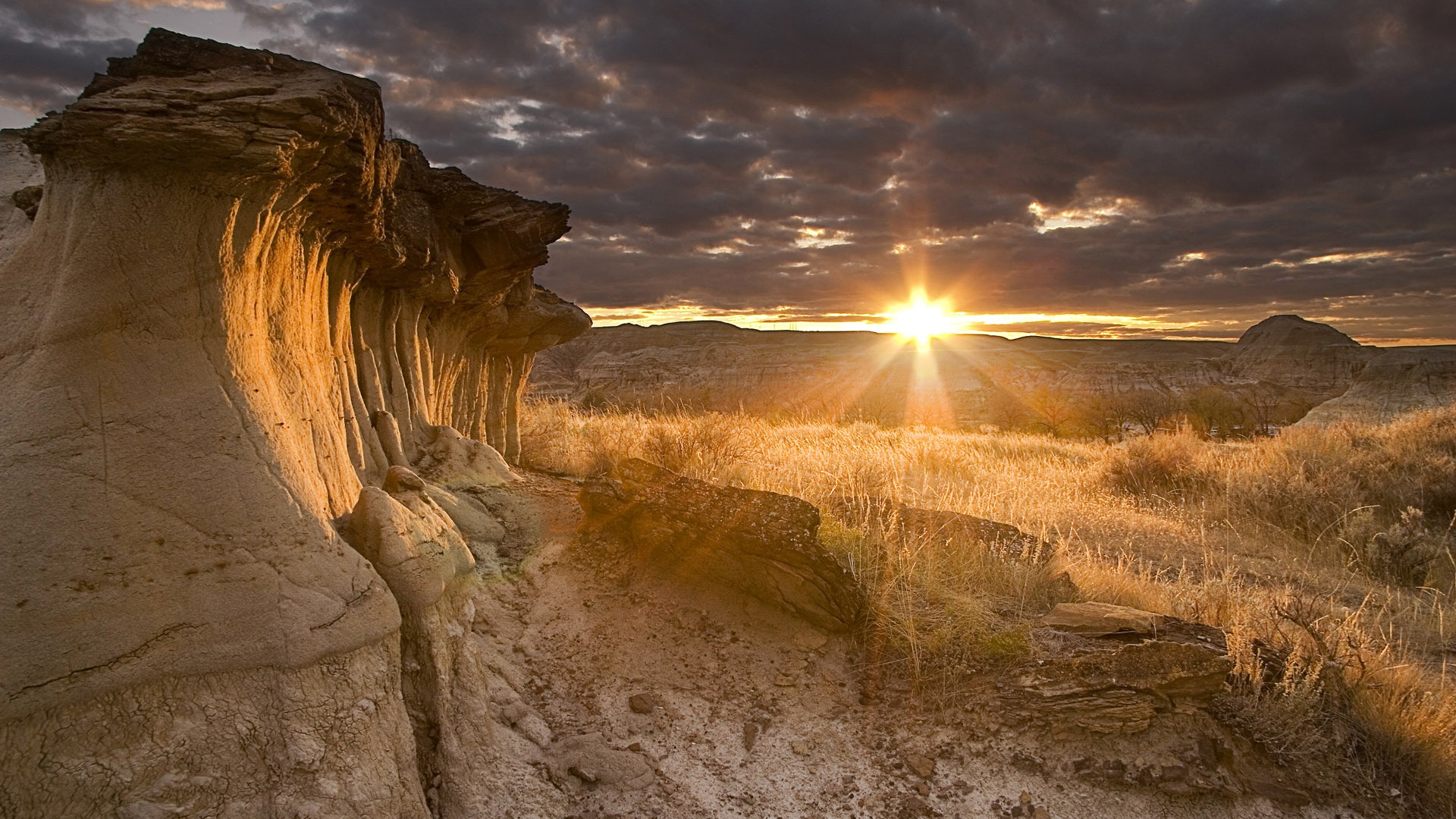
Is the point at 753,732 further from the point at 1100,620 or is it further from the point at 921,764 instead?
the point at 1100,620

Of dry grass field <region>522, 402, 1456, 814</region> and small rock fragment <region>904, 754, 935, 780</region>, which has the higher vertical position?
dry grass field <region>522, 402, 1456, 814</region>

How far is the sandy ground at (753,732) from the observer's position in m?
4.02

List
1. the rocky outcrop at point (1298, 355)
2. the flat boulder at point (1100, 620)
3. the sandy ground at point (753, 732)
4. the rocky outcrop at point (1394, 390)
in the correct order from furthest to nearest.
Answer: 1. the rocky outcrop at point (1298, 355)
2. the rocky outcrop at point (1394, 390)
3. the flat boulder at point (1100, 620)
4. the sandy ground at point (753, 732)

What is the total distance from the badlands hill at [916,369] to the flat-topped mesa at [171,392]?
2415 centimetres

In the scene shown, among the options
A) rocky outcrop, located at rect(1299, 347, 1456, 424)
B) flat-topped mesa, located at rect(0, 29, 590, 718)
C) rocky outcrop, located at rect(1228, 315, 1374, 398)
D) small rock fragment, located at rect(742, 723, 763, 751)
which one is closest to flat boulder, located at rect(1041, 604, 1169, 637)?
small rock fragment, located at rect(742, 723, 763, 751)

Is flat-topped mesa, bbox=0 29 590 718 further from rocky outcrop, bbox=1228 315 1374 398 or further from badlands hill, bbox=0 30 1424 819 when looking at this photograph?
rocky outcrop, bbox=1228 315 1374 398

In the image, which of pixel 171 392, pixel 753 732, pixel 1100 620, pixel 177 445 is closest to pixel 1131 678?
pixel 1100 620

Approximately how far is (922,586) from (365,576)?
3880 millimetres

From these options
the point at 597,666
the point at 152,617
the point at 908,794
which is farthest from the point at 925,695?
the point at 152,617

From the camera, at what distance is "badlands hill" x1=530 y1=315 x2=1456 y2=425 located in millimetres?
41812

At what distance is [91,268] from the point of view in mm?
3109

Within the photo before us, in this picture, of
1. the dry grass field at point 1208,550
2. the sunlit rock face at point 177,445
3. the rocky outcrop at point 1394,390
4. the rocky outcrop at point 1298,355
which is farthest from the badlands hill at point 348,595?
the rocky outcrop at point 1298,355

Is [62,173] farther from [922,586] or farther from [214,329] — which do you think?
[922,586]

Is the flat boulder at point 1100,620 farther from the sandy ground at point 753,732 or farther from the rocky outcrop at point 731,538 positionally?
the rocky outcrop at point 731,538
